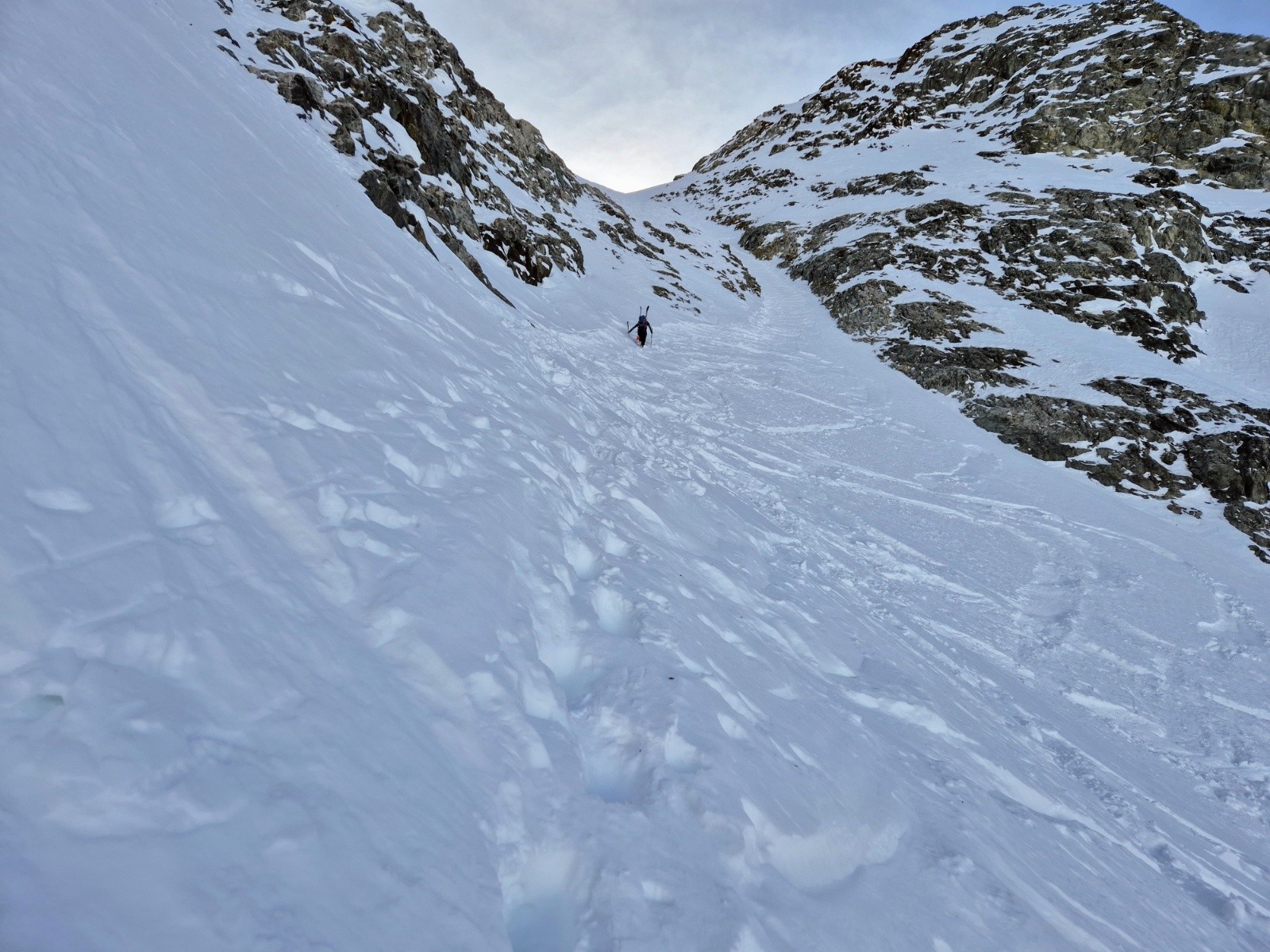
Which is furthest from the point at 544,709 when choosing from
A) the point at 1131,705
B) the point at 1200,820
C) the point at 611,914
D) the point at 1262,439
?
the point at 1262,439

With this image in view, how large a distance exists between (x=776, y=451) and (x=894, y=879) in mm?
7825

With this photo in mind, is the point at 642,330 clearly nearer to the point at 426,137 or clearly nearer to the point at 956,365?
the point at 426,137

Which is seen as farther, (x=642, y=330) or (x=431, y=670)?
(x=642, y=330)

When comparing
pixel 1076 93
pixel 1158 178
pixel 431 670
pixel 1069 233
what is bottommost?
pixel 431 670

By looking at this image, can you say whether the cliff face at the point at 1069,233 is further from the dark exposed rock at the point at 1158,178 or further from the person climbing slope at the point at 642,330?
the person climbing slope at the point at 642,330

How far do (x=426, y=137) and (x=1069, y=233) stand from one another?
30.6m

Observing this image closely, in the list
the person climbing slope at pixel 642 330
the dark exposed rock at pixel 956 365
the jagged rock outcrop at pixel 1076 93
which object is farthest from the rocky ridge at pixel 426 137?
the jagged rock outcrop at pixel 1076 93

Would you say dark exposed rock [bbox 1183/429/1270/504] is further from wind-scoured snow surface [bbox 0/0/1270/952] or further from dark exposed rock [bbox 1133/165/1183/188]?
dark exposed rock [bbox 1133/165/1183/188]

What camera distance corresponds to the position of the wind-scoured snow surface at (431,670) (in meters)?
1.43

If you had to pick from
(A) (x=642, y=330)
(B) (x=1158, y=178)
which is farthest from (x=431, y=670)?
(B) (x=1158, y=178)

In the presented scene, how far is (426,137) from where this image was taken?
16953mm

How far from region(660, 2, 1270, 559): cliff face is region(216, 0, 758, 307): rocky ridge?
10265 millimetres

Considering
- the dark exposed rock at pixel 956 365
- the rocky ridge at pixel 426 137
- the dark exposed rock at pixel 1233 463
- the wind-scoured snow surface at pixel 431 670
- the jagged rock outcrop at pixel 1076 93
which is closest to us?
the wind-scoured snow surface at pixel 431 670

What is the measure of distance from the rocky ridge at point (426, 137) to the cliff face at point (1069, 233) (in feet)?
33.7
